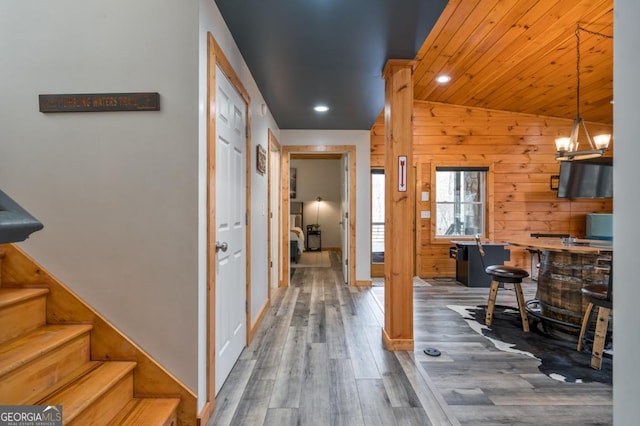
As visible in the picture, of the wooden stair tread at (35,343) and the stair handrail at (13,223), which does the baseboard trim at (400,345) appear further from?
the stair handrail at (13,223)

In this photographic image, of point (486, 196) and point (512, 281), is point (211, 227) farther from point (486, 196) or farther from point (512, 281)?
point (486, 196)

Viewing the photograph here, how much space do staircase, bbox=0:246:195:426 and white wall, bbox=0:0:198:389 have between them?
110 millimetres

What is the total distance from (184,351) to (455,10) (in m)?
3.25

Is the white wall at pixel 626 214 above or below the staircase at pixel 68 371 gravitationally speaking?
above

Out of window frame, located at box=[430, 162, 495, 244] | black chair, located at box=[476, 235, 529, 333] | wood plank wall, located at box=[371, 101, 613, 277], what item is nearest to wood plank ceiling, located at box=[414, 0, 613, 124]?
wood plank wall, located at box=[371, 101, 613, 277]

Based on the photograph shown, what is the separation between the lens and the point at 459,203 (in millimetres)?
5414

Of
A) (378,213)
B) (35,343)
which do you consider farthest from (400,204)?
(378,213)

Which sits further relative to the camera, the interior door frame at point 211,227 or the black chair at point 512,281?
the black chair at point 512,281

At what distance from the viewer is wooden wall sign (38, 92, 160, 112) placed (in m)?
1.55

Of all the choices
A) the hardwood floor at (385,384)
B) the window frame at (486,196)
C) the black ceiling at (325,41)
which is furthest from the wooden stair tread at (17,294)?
the window frame at (486,196)

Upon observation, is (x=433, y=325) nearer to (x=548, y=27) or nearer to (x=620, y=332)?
(x=620, y=332)

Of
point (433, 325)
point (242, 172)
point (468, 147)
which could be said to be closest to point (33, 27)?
Result: point (242, 172)

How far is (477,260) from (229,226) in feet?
12.9

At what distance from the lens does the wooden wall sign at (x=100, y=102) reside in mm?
1554
